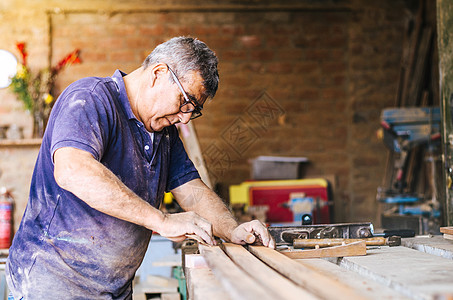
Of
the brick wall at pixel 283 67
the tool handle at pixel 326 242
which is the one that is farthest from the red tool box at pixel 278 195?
the tool handle at pixel 326 242

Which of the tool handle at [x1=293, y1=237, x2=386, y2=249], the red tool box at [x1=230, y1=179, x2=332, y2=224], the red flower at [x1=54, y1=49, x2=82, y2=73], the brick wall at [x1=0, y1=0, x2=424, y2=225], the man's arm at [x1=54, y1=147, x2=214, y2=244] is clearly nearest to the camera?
the man's arm at [x1=54, y1=147, x2=214, y2=244]

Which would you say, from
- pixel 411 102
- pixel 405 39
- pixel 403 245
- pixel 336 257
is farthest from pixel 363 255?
pixel 405 39

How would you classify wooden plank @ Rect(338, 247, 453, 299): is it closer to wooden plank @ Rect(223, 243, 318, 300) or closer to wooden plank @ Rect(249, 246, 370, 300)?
wooden plank @ Rect(249, 246, 370, 300)

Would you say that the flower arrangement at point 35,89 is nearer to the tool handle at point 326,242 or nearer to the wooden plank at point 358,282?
the tool handle at point 326,242

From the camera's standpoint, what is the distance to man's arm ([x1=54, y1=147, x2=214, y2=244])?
1.46 meters

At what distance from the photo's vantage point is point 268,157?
5180 mm

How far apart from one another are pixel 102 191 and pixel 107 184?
25 mm

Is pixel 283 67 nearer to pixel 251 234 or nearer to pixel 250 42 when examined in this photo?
pixel 250 42

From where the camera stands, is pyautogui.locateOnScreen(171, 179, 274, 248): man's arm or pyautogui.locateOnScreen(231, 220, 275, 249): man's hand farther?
pyautogui.locateOnScreen(171, 179, 274, 248): man's arm

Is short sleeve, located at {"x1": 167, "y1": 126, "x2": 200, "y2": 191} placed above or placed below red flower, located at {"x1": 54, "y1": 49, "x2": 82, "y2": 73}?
below

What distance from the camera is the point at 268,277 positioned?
3.76 ft

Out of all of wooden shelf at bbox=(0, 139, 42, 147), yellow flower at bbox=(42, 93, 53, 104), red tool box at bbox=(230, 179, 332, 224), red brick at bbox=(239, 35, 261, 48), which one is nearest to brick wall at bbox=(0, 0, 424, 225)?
red brick at bbox=(239, 35, 261, 48)

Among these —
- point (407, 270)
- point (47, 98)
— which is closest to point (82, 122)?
point (407, 270)

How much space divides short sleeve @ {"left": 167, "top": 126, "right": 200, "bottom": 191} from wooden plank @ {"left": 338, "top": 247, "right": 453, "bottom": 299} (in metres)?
0.80
